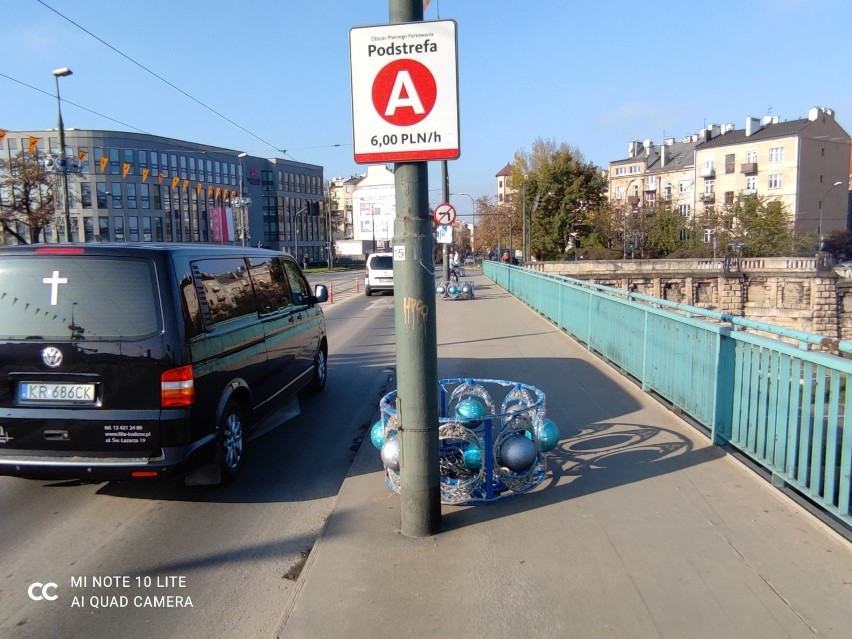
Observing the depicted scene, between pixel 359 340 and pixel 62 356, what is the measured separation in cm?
986

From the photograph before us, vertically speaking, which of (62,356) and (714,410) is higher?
(62,356)

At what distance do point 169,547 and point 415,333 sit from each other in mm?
2095

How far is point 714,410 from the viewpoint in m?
5.45

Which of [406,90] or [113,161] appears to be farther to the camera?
[113,161]

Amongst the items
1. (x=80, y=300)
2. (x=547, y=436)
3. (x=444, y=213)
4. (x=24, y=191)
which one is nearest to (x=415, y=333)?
(x=547, y=436)

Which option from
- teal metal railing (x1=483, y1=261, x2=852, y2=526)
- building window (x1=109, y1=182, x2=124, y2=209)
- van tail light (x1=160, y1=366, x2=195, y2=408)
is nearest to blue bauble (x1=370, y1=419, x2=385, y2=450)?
van tail light (x1=160, y1=366, x2=195, y2=408)

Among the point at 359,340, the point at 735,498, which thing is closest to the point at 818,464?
the point at 735,498

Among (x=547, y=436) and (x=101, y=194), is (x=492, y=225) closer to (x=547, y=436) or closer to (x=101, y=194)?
(x=101, y=194)

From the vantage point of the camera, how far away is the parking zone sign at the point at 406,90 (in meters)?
3.71

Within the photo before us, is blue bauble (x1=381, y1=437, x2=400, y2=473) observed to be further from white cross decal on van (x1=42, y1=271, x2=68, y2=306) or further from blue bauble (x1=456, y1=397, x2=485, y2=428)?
white cross decal on van (x1=42, y1=271, x2=68, y2=306)

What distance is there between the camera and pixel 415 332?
151 inches

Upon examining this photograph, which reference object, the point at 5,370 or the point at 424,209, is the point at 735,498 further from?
the point at 5,370

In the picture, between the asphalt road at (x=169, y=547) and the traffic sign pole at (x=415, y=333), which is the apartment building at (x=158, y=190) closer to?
the asphalt road at (x=169, y=547)

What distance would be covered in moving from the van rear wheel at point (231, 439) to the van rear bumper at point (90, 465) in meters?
0.54
